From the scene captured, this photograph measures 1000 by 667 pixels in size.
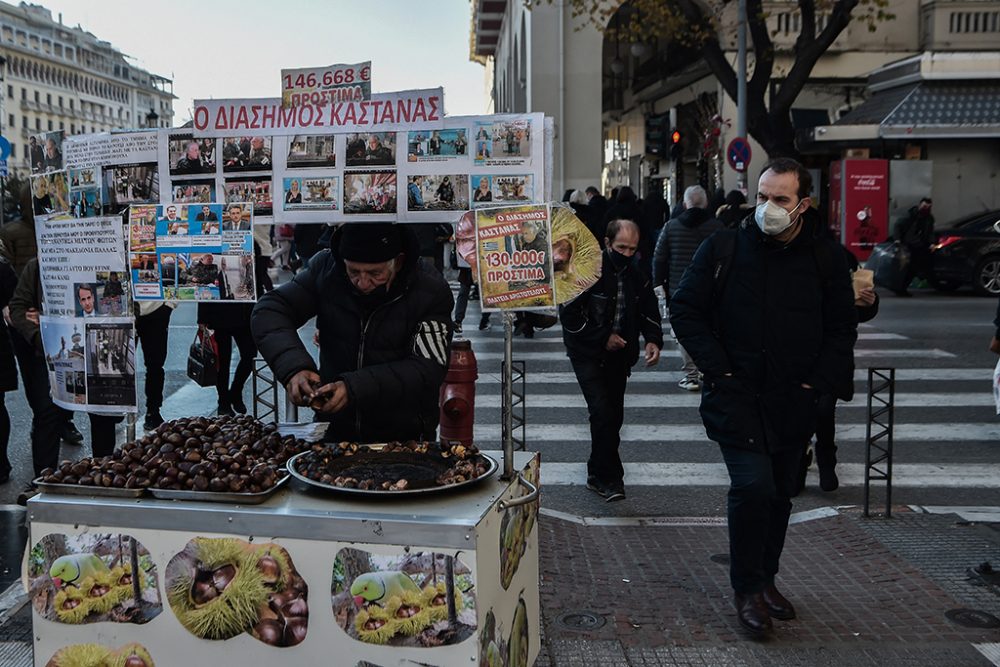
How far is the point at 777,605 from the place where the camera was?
481 centimetres

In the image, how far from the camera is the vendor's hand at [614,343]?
675 centimetres

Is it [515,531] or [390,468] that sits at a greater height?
[390,468]

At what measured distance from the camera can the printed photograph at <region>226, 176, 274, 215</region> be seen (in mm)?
4465

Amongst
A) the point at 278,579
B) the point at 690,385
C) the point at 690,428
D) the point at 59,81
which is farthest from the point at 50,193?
the point at 59,81

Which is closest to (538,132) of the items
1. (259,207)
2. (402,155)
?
(402,155)

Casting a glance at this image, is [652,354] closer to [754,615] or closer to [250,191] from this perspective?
[754,615]

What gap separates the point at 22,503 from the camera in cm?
686

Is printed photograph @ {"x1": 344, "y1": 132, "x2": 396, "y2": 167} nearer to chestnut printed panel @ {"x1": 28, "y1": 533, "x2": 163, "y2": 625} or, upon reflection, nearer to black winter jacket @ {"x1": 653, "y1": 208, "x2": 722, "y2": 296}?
chestnut printed panel @ {"x1": 28, "y1": 533, "x2": 163, "y2": 625}

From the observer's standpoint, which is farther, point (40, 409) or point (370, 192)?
point (40, 409)

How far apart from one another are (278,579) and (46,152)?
10.4 feet

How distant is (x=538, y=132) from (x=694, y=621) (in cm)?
240

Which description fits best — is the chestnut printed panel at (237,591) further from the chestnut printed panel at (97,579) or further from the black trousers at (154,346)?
the black trousers at (154,346)

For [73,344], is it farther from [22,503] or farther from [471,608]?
[471,608]

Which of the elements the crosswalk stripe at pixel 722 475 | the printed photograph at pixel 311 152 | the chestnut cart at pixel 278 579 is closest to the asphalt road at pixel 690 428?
the crosswalk stripe at pixel 722 475
